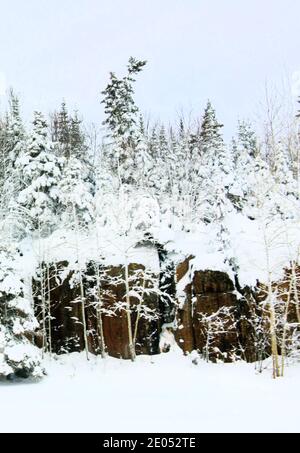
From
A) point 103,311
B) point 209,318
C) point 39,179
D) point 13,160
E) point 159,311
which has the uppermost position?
point 13,160

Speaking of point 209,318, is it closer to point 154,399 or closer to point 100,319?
point 100,319

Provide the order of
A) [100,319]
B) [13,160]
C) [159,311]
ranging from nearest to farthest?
[100,319]
[159,311]
[13,160]

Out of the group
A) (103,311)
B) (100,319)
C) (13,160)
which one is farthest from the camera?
(13,160)

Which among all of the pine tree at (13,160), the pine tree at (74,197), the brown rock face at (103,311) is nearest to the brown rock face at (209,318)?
the brown rock face at (103,311)

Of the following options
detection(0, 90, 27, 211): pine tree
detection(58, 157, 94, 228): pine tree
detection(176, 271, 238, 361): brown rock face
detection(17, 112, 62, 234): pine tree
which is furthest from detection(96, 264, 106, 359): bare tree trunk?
detection(0, 90, 27, 211): pine tree

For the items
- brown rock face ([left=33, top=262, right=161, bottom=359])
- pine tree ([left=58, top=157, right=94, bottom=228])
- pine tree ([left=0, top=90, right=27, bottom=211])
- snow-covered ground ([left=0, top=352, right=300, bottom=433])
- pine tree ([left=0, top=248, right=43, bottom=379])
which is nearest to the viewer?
snow-covered ground ([left=0, top=352, right=300, bottom=433])

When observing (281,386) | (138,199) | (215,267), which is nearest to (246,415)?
(281,386)

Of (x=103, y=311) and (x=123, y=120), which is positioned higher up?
(x=123, y=120)

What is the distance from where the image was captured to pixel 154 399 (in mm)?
12469

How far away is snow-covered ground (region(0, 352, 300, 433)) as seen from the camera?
9203 mm

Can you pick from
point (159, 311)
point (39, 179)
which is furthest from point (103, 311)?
point (39, 179)

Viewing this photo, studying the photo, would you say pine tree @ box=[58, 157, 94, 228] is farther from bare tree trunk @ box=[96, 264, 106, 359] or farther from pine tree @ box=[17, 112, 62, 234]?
bare tree trunk @ box=[96, 264, 106, 359]

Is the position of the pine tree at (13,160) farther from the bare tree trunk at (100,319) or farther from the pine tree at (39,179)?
the bare tree trunk at (100,319)

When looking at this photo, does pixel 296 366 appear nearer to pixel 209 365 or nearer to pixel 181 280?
pixel 209 365
